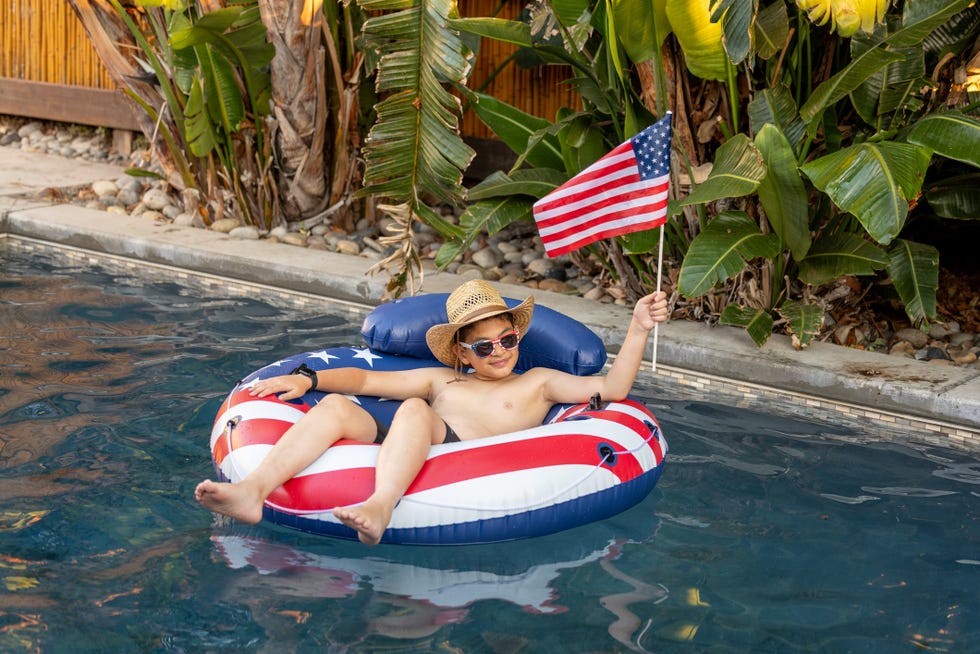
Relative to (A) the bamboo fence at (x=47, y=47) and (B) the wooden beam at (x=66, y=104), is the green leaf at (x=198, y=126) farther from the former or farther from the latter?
(A) the bamboo fence at (x=47, y=47)

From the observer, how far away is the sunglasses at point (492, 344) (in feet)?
15.6

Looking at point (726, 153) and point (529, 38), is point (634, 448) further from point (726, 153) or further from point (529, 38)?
A: point (529, 38)

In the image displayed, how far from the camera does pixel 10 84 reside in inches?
462

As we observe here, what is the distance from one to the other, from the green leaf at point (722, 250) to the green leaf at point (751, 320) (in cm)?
29

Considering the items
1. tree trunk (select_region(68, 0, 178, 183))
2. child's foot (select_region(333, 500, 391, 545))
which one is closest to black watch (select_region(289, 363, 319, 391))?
child's foot (select_region(333, 500, 391, 545))

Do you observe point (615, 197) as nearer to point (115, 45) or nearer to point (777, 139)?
point (777, 139)

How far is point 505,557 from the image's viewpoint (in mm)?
4277

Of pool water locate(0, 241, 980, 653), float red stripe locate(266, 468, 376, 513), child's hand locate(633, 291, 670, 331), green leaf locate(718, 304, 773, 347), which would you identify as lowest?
pool water locate(0, 241, 980, 653)

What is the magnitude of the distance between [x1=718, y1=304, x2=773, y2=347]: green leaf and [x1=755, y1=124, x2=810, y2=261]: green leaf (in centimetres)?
36

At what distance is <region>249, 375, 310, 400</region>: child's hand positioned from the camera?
4.73m

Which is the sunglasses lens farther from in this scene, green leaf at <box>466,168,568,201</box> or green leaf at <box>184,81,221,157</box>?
green leaf at <box>184,81,221,157</box>

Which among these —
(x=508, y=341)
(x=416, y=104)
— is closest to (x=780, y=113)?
(x=416, y=104)

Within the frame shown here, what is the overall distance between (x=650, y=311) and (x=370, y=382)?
122 cm

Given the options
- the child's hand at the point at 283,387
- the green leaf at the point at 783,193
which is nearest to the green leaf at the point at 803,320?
the green leaf at the point at 783,193
